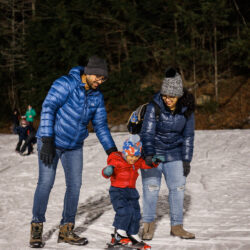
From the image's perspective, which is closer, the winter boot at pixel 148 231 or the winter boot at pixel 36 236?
the winter boot at pixel 36 236

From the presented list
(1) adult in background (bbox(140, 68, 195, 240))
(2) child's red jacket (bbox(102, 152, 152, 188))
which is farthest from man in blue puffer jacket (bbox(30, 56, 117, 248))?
(1) adult in background (bbox(140, 68, 195, 240))

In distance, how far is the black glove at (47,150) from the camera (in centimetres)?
418

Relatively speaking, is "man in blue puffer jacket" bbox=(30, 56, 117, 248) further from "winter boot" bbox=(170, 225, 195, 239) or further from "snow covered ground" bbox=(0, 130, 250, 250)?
"winter boot" bbox=(170, 225, 195, 239)

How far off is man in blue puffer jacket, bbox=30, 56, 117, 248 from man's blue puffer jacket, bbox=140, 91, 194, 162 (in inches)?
16.8

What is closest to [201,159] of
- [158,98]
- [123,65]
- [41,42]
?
[158,98]

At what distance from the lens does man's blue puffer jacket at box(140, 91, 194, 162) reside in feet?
14.8

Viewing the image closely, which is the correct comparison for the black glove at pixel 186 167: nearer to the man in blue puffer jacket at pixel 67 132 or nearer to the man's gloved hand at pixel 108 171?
the man in blue puffer jacket at pixel 67 132

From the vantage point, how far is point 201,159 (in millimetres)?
10484

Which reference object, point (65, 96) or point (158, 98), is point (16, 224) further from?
point (158, 98)

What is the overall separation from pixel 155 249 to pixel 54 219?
72.4 inches

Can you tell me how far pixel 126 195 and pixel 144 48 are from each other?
19623 mm

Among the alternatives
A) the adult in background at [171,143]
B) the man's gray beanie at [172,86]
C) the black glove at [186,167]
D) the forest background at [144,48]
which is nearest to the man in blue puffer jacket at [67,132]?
the adult in background at [171,143]

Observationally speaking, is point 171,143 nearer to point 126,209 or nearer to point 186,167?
point 186,167

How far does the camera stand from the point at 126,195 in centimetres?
427
